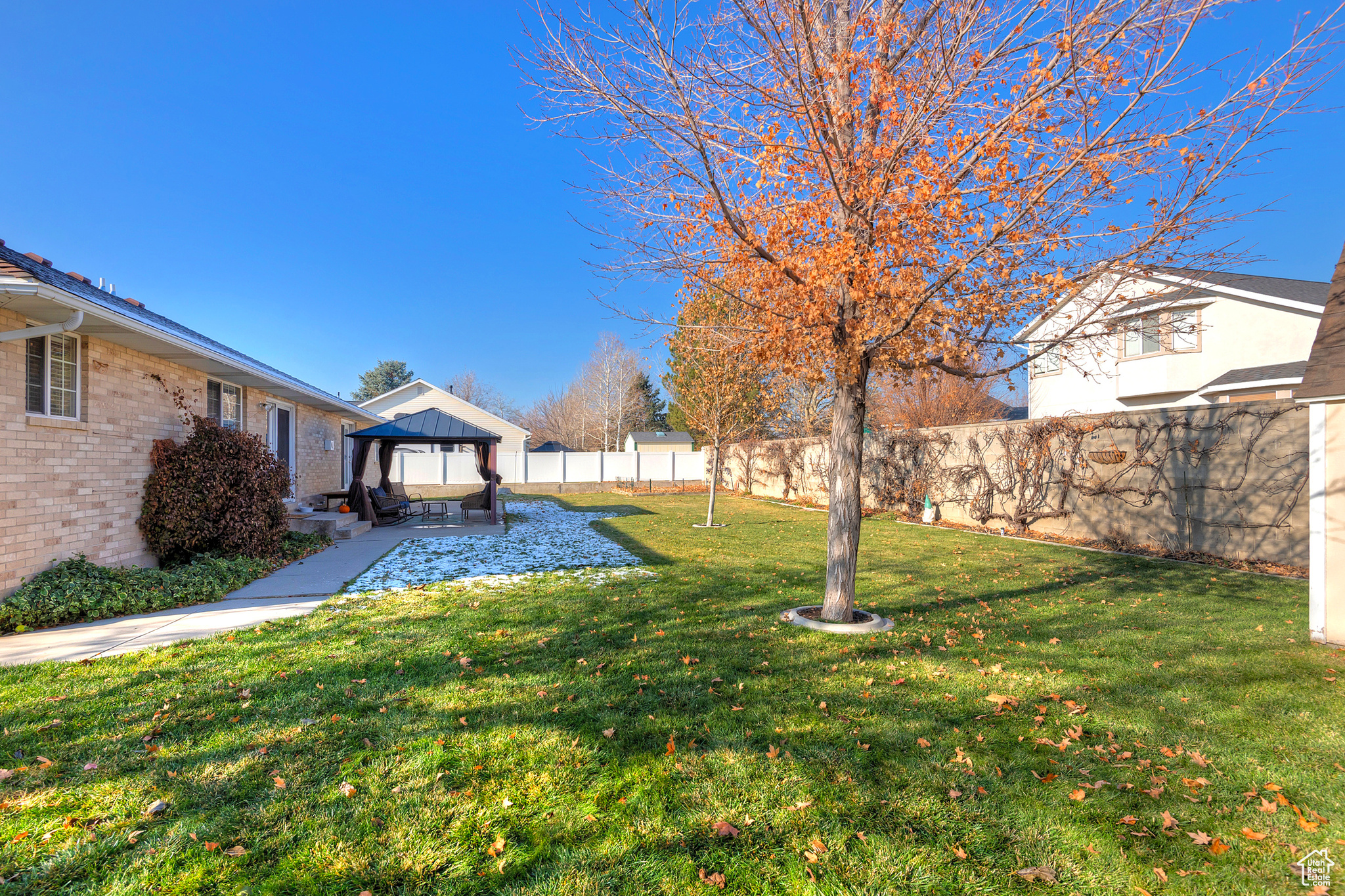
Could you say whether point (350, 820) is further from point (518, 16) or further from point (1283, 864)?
point (518, 16)

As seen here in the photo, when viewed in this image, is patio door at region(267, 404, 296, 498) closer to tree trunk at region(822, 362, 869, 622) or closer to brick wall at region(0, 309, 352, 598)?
brick wall at region(0, 309, 352, 598)

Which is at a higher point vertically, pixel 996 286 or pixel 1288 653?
pixel 996 286

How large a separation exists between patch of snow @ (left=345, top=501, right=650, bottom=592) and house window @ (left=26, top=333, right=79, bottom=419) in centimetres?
338

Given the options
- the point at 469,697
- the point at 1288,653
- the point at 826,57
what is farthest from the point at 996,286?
the point at 469,697

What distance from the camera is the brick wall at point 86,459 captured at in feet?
17.7

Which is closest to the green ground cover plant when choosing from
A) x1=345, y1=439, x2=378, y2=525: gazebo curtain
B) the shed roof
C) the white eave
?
the white eave

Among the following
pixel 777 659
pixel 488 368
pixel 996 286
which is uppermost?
pixel 488 368

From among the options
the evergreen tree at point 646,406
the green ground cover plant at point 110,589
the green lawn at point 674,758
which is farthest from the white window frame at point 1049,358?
the evergreen tree at point 646,406

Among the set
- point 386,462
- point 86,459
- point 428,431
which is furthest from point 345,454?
point 86,459

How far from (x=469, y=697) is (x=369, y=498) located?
36.7 feet

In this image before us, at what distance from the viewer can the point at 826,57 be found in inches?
184

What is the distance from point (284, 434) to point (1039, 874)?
14.8m

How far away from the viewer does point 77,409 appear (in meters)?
6.25

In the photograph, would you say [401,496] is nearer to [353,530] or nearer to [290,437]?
[290,437]
